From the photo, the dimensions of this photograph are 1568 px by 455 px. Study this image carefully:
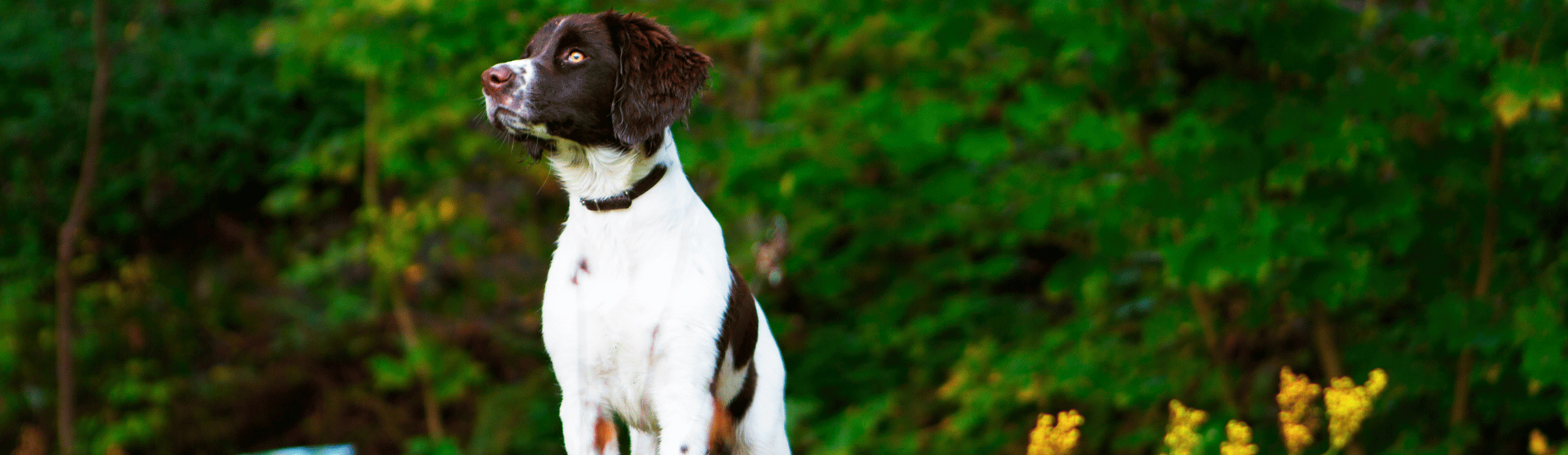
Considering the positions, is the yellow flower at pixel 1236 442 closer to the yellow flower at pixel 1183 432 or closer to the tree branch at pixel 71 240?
the yellow flower at pixel 1183 432

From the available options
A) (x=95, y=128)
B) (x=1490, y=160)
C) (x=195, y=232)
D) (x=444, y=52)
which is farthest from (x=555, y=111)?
(x=195, y=232)

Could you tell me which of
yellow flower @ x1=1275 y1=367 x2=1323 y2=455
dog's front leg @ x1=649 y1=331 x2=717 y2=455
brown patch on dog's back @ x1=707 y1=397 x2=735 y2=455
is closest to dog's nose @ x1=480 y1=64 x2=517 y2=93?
dog's front leg @ x1=649 y1=331 x2=717 y2=455

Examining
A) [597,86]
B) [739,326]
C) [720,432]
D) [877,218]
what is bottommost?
[720,432]

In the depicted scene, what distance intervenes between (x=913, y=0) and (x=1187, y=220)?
1.40 m

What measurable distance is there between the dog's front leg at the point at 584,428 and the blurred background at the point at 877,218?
6.06ft

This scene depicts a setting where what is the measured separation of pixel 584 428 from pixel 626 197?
392 mm

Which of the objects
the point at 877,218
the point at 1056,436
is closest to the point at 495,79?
the point at 1056,436

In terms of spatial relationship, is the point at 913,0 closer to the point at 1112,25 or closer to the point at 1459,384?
the point at 1112,25

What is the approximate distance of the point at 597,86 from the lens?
6.42 ft

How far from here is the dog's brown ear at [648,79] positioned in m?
1.94

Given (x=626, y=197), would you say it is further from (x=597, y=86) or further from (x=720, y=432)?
(x=720, y=432)

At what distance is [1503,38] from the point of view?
4410 mm

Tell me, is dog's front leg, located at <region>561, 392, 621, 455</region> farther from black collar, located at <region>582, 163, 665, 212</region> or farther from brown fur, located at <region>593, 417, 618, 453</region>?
black collar, located at <region>582, 163, 665, 212</region>

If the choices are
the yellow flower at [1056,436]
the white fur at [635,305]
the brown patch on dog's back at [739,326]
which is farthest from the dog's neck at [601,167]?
the yellow flower at [1056,436]
